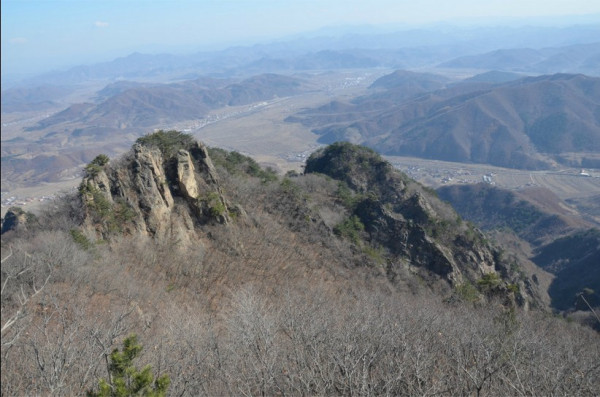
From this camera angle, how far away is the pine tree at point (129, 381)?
7324 millimetres

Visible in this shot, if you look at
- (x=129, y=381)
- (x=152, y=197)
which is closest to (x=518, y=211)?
(x=152, y=197)

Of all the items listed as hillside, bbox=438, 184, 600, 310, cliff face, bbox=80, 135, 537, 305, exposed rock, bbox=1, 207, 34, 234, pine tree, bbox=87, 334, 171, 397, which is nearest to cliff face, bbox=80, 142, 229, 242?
cliff face, bbox=80, 135, 537, 305

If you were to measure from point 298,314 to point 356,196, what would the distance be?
1969cm

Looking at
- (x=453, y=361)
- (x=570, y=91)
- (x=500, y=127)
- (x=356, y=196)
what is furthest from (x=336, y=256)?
(x=570, y=91)

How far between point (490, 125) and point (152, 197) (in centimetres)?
14333

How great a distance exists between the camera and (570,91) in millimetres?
151750

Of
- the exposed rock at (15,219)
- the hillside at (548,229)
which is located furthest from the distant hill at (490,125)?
the exposed rock at (15,219)

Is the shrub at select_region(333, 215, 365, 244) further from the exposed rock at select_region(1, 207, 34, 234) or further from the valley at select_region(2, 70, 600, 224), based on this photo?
the valley at select_region(2, 70, 600, 224)

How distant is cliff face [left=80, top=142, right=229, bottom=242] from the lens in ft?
60.9

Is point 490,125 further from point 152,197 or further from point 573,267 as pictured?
point 152,197

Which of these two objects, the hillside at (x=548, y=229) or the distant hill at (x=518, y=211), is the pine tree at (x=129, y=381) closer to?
the hillside at (x=548, y=229)

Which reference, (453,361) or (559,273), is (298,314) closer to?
(453,361)

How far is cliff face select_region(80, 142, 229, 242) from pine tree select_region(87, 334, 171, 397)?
446 inches

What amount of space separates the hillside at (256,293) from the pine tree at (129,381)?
0.89m
